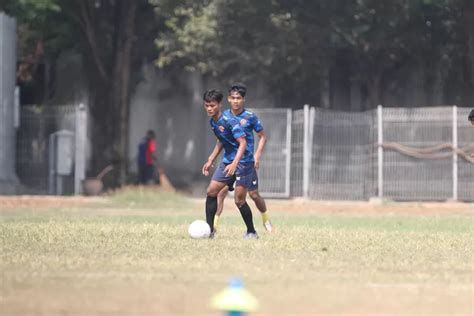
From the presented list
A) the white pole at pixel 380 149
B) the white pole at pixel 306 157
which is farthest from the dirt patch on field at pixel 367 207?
the white pole at pixel 380 149

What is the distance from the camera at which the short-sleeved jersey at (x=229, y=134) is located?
1669 cm

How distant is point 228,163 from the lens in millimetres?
17094

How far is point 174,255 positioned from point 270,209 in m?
16.4

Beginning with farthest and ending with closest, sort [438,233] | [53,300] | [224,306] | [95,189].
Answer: [95,189]
[438,233]
[53,300]
[224,306]

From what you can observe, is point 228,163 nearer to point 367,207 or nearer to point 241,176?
point 241,176

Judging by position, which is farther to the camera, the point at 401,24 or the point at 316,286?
the point at 401,24

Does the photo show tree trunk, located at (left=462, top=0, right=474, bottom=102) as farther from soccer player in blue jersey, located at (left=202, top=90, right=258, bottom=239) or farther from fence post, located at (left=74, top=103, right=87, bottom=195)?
soccer player in blue jersey, located at (left=202, top=90, right=258, bottom=239)

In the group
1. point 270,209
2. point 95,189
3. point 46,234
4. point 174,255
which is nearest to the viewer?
point 174,255

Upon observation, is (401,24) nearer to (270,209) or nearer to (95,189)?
(270,209)

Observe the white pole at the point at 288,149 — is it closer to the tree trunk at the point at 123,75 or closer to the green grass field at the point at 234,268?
the tree trunk at the point at 123,75

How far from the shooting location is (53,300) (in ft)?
34.3

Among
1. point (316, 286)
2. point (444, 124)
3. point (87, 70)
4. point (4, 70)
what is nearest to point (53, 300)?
point (316, 286)

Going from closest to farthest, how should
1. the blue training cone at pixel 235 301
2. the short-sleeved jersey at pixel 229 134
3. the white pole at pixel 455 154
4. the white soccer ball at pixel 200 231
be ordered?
the blue training cone at pixel 235 301 < the short-sleeved jersey at pixel 229 134 < the white soccer ball at pixel 200 231 < the white pole at pixel 455 154

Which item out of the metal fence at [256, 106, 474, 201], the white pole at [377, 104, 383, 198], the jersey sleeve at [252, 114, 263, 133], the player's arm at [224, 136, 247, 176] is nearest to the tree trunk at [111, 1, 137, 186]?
the metal fence at [256, 106, 474, 201]
